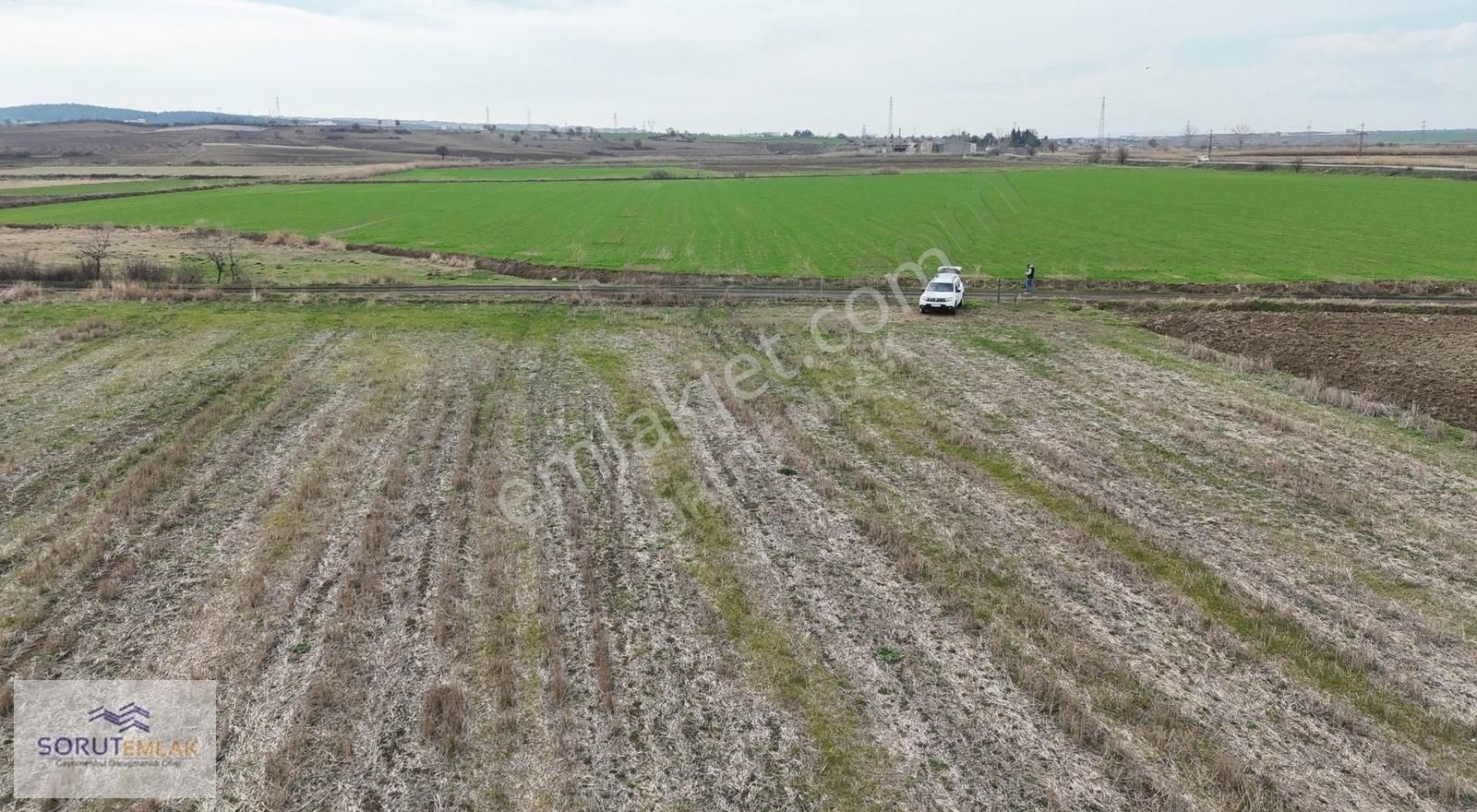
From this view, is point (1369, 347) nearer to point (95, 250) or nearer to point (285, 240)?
point (285, 240)

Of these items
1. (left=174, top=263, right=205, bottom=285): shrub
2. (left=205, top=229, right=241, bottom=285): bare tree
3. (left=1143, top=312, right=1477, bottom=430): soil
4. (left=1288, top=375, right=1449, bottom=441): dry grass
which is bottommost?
(left=1288, top=375, right=1449, bottom=441): dry grass

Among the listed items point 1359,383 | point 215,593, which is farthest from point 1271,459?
point 215,593

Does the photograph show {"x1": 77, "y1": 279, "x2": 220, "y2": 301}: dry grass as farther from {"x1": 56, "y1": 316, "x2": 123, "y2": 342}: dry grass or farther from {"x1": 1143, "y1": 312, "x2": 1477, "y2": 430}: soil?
{"x1": 1143, "y1": 312, "x2": 1477, "y2": 430}: soil

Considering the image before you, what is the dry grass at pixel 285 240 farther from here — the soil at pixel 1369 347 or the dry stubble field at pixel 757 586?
the soil at pixel 1369 347

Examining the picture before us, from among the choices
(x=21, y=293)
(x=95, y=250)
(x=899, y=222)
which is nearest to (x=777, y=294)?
(x=899, y=222)

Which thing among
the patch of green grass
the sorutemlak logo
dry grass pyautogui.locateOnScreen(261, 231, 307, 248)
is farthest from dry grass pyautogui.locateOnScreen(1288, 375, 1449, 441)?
dry grass pyautogui.locateOnScreen(261, 231, 307, 248)

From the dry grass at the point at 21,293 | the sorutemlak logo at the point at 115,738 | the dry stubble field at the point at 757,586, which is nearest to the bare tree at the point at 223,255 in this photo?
the dry grass at the point at 21,293
